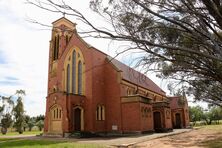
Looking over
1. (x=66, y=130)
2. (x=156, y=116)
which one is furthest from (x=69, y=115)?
(x=156, y=116)

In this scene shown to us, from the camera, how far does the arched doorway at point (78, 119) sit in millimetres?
29906

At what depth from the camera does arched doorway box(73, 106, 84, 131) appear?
2991 centimetres

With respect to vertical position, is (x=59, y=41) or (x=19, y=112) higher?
(x=59, y=41)

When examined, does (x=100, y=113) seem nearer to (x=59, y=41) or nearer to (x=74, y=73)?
(x=74, y=73)

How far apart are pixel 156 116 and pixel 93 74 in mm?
12772

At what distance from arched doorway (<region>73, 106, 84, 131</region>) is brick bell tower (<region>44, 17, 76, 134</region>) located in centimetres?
179

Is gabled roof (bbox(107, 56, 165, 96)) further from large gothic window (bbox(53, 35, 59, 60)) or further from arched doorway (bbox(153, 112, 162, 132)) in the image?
large gothic window (bbox(53, 35, 59, 60))

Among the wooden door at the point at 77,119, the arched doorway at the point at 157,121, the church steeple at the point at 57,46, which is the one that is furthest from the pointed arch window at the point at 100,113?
the arched doorway at the point at 157,121

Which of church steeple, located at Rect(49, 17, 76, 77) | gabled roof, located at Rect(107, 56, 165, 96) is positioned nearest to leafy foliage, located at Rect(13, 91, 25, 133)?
church steeple, located at Rect(49, 17, 76, 77)

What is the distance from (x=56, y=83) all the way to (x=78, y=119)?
7700 mm

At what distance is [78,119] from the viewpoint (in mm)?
30359

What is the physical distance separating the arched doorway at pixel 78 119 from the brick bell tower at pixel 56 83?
1.79 m

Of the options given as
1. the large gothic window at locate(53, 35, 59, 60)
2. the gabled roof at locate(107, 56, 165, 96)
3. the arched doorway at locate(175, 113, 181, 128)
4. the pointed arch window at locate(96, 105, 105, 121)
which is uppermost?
the large gothic window at locate(53, 35, 59, 60)

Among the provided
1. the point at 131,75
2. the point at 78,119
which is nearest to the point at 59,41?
the point at 78,119
